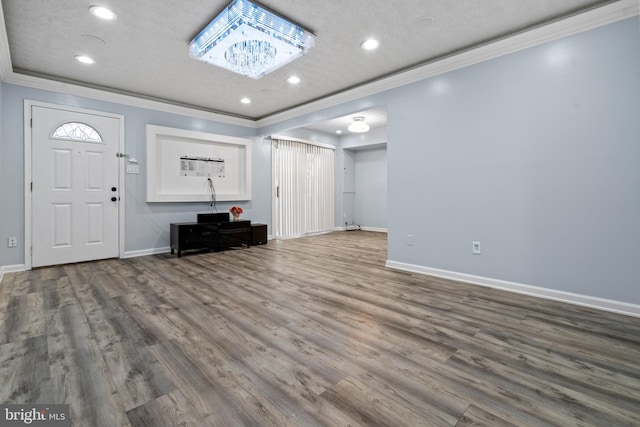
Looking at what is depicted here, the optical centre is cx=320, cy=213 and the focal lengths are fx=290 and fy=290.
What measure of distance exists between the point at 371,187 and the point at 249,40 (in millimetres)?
6062

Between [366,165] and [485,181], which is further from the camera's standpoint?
[366,165]

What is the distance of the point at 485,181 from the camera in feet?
10.4

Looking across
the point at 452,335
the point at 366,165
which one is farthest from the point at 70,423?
the point at 366,165

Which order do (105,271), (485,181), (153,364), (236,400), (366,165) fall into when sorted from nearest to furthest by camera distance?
(236,400)
(153,364)
(485,181)
(105,271)
(366,165)

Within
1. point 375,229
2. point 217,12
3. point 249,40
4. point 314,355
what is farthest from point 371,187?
point 314,355

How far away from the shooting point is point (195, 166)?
546cm

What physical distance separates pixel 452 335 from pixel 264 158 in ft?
17.8

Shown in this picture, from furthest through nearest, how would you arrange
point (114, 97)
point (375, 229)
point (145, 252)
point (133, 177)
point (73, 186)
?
point (375, 229)
point (145, 252)
point (133, 177)
point (114, 97)
point (73, 186)

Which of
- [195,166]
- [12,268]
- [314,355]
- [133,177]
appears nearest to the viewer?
[314,355]

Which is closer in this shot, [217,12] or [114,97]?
[217,12]

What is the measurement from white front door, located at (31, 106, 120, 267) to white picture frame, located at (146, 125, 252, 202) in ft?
1.88

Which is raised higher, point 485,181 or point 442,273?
point 485,181

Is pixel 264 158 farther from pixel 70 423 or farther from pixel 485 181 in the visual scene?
pixel 70 423

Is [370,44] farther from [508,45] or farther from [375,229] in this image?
[375,229]
